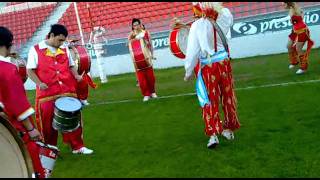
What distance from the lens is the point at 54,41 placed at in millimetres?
5570

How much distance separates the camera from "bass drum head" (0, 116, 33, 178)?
11.0 feet

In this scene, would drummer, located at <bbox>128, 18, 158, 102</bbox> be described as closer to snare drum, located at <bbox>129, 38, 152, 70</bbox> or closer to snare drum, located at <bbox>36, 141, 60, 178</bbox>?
snare drum, located at <bbox>129, 38, 152, 70</bbox>

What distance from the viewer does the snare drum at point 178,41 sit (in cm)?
761

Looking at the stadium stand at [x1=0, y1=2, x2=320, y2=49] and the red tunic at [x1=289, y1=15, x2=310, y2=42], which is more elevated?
the red tunic at [x1=289, y1=15, x2=310, y2=42]

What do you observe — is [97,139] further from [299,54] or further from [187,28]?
[299,54]

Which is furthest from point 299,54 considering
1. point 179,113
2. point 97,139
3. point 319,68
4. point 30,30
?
point 30,30

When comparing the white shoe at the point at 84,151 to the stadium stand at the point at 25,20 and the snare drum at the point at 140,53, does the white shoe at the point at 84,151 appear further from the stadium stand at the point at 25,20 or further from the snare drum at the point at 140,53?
the stadium stand at the point at 25,20

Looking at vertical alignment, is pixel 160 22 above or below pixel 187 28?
below

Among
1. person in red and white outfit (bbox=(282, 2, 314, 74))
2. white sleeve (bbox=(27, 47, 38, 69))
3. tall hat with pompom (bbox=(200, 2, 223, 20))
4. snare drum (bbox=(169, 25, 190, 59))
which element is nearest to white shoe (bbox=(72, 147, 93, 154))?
white sleeve (bbox=(27, 47, 38, 69))

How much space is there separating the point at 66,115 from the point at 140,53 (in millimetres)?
4306

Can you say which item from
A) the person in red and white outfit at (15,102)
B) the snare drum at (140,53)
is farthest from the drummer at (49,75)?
the snare drum at (140,53)

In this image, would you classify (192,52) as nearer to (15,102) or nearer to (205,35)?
(205,35)

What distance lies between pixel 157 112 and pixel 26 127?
13.8ft

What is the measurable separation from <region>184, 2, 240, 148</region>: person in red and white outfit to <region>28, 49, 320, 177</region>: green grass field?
14.8 inches
